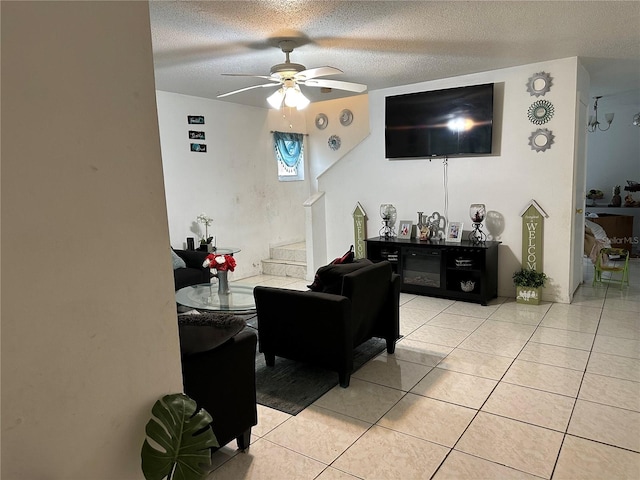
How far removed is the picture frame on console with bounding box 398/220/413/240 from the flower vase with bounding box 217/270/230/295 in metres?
2.56

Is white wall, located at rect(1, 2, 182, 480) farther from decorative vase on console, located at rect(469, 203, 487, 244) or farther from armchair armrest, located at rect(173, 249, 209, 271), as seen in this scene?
decorative vase on console, located at rect(469, 203, 487, 244)

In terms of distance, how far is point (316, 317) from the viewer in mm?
A: 2986

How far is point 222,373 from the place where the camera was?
7.03ft

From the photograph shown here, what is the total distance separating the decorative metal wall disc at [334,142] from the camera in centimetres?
738

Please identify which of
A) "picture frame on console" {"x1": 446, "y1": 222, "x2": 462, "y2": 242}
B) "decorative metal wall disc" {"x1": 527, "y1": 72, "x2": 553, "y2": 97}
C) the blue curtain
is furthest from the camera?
the blue curtain

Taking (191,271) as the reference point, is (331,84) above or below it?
above

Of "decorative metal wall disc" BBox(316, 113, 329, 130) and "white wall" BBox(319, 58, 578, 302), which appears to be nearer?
"white wall" BBox(319, 58, 578, 302)

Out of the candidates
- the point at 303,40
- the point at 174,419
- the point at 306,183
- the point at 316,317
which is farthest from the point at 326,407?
the point at 306,183

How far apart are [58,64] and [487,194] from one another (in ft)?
15.3

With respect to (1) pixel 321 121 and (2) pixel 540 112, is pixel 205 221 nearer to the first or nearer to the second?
(1) pixel 321 121

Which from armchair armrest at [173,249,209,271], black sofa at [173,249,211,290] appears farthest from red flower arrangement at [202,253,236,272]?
armchair armrest at [173,249,209,271]

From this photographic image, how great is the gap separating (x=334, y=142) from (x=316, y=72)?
3952 mm

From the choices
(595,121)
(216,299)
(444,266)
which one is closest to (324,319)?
(216,299)

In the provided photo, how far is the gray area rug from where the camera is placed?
2.87 m
